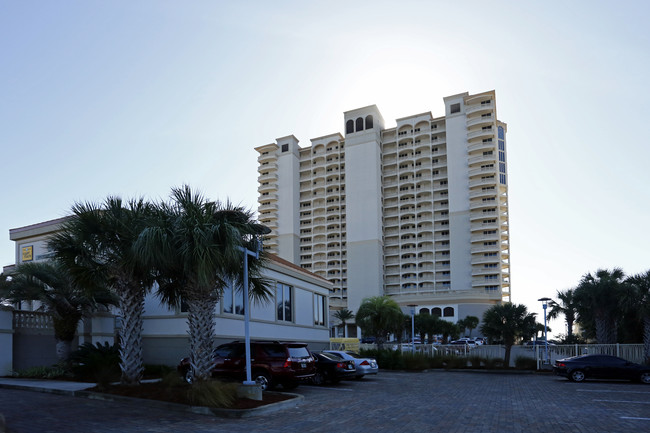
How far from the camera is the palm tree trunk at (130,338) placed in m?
16.0

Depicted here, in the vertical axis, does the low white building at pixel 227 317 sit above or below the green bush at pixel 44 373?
above

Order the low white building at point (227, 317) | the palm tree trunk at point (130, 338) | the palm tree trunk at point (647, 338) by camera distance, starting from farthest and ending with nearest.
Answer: the palm tree trunk at point (647, 338) → the low white building at point (227, 317) → the palm tree trunk at point (130, 338)

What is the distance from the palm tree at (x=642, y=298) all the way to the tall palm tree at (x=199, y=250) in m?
21.9

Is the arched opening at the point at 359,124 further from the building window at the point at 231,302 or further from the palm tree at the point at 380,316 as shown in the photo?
the building window at the point at 231,302

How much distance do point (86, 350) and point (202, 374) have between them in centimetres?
744

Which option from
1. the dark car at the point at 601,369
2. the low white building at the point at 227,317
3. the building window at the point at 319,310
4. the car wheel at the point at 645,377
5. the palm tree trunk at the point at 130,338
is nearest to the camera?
the palm tree trunk at the point at 130,338

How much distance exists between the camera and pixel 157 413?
1299 centimetres

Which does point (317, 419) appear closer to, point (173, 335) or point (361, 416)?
point (361, 416)

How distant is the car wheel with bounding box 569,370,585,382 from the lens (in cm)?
2447

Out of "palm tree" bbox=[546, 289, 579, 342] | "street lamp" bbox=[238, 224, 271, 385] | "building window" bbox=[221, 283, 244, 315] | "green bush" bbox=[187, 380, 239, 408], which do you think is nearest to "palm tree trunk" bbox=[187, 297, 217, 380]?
"green bush" bbox=[187, 380, 239, 408]

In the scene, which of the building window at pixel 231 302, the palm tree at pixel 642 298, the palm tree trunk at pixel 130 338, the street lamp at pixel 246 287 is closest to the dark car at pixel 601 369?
the palm tree at pixel 642 298

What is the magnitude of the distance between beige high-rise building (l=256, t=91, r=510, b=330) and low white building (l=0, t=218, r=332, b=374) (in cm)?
6839

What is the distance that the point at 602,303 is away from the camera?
32.3 meters

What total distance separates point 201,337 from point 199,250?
2.78 meters
